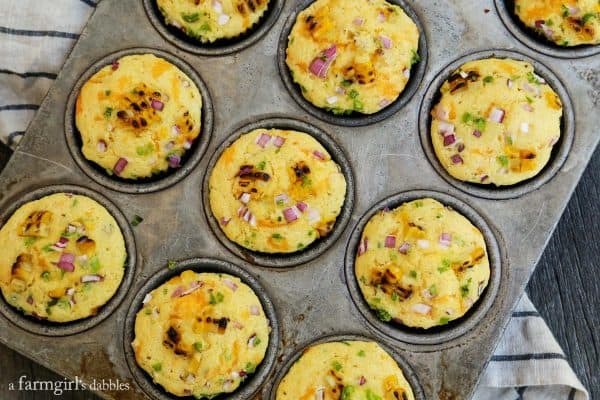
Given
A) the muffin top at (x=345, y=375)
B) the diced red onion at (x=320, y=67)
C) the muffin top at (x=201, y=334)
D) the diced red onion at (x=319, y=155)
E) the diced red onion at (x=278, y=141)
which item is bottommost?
the muffin top at (x=345, y=375)

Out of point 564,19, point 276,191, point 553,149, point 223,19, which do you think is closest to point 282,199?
point 276,191

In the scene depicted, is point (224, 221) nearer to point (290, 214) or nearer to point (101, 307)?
point (290, 214)

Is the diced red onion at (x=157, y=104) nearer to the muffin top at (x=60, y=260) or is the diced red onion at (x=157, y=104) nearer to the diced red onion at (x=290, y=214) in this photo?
the muffin top at (x=60, y=260)

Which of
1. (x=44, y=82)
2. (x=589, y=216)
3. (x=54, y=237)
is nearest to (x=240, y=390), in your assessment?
(x=54, y=237)

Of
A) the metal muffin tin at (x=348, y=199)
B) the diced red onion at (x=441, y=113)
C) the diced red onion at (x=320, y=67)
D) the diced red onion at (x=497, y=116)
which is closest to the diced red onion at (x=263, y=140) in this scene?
the metal muffin tin at (x=348, y=199)

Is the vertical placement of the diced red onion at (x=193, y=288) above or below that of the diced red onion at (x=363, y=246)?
below

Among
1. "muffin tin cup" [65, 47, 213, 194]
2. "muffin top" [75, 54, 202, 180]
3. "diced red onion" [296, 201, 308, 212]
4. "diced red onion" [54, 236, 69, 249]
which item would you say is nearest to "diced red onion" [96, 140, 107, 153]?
"muffin top" [75, 54, 202, 180]
